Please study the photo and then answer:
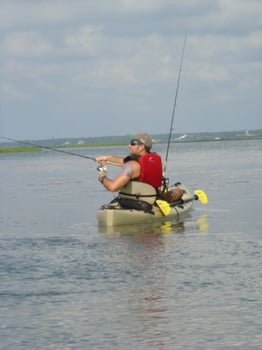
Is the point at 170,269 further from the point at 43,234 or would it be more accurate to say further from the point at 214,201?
the point at 214,201

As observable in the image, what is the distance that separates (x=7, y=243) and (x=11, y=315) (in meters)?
6.55

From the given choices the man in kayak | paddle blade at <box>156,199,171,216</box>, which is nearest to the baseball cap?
the man in kayak

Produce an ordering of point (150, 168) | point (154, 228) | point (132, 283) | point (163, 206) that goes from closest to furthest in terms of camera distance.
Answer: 1. point (132, 283)
2. point (154, 228)
3. point (150, 168)
4. point (163, 206)

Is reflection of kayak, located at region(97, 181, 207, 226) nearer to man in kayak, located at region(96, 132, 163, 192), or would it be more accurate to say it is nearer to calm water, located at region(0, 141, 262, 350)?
man in kayak, located at region(96, 132, 163, 192)

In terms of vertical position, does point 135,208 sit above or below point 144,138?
below

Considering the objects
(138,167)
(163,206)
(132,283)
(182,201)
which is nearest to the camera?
(132,283)

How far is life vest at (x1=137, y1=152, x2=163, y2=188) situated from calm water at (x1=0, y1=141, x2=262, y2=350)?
0.89 m

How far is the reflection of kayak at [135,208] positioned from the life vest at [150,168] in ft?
0.39

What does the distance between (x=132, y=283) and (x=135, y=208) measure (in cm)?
647

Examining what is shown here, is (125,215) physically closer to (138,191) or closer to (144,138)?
(138,191)

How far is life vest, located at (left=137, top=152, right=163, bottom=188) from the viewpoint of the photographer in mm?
17438

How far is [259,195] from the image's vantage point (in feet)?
81.6

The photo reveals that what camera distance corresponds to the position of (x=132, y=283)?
440 inches

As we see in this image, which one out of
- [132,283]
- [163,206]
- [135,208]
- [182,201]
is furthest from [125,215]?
[132,283]
